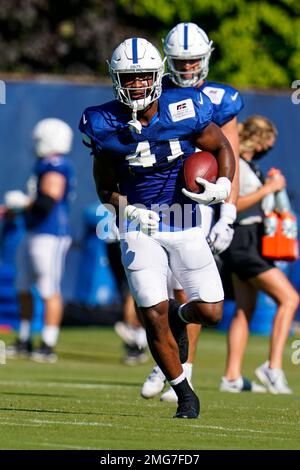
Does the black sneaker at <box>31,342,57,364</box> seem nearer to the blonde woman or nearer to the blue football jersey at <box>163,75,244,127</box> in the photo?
the blonde woman

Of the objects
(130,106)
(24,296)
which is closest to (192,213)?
(130,106)

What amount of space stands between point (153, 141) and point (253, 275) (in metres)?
2.40

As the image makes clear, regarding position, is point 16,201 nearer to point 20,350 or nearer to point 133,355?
point 20,350

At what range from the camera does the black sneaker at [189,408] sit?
6777 mm

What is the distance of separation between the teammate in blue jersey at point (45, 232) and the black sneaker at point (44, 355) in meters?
0.21

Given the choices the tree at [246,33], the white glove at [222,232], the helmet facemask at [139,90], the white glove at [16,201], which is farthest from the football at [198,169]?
the tree at [246,33]

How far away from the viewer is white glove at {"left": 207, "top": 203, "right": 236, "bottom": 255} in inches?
277

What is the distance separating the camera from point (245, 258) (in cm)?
898

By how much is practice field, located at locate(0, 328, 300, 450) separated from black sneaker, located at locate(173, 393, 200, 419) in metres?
0.07

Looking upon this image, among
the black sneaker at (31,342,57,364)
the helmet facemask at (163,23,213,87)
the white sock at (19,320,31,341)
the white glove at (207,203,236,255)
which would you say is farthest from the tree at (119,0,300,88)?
the white glove at (207,203,236,255)

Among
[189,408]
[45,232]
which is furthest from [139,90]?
[45,232]

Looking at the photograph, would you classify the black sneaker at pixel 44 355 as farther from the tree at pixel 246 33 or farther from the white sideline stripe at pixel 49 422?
the tree at pixel 246 33

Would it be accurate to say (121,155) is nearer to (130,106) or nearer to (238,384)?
(130,106)

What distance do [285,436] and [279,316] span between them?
3.00m
